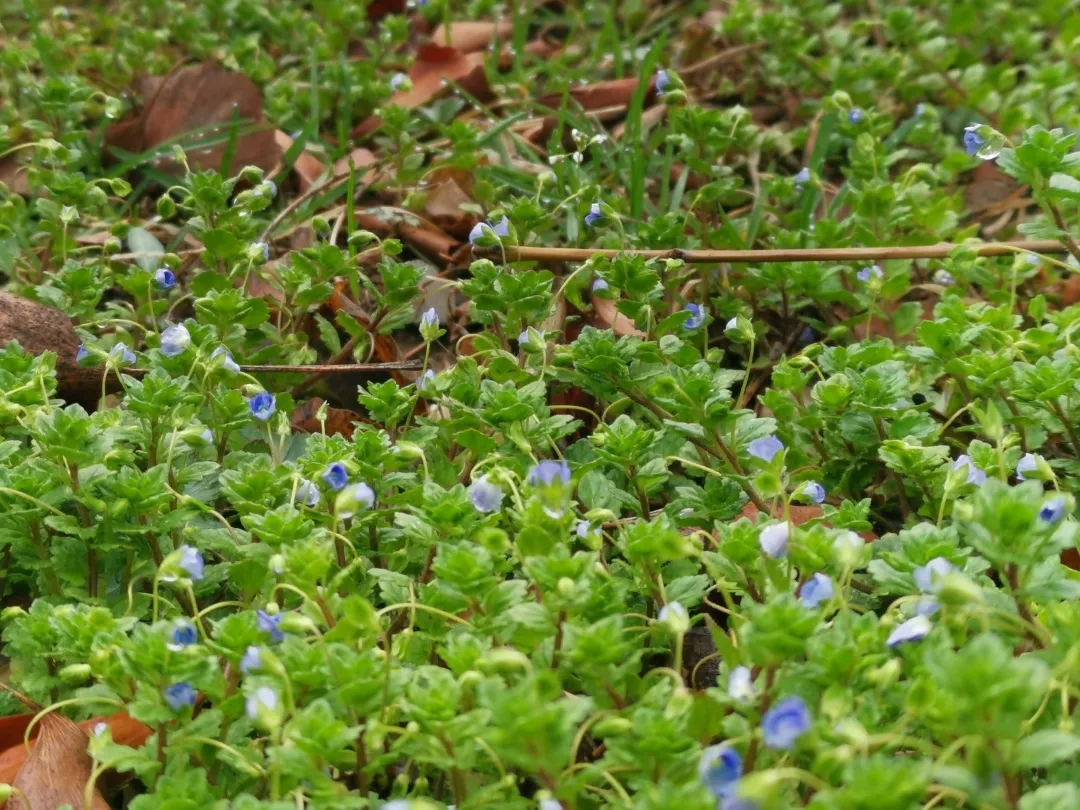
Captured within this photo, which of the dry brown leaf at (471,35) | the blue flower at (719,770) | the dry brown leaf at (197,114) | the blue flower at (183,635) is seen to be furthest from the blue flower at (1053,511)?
the dry brown leaf at (471,35)

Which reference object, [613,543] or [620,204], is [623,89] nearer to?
[620,204]

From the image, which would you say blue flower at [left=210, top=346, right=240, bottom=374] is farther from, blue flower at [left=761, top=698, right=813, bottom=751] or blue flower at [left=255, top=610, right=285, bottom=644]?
blue flower at [left=761, top=698, right=813, bottom=751]

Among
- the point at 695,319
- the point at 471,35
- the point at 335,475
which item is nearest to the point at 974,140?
the point at 695,319

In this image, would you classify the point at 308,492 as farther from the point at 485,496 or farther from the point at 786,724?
the point at 786,724

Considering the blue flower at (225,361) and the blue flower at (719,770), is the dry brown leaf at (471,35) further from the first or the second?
the blue flower at (719,770)

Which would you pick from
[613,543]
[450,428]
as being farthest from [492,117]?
[613,543]
